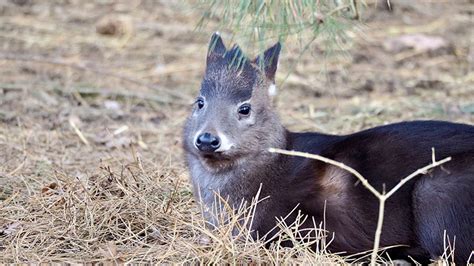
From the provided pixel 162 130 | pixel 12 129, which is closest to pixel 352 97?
pixel 162 130

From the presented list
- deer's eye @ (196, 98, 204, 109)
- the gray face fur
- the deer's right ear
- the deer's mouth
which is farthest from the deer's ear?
the deer's mouth

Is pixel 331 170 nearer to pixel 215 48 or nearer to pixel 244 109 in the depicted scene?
pixel 244 109

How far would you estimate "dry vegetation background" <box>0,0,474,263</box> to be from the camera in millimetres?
5324

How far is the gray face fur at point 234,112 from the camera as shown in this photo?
534cm

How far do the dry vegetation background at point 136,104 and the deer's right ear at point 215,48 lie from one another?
2.77 feet

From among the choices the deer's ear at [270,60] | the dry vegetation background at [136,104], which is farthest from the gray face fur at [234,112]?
the dry vegetation background at [136,104]

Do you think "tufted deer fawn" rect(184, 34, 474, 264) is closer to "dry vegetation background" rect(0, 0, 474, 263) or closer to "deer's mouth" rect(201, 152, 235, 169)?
"deer's mouth" rect(201, 152, 235, 169)

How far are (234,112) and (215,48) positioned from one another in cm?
58

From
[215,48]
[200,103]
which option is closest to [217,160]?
[200,103]

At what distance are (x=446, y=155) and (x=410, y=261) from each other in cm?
63

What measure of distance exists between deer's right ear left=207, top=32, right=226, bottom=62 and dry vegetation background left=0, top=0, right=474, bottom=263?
2.77ft

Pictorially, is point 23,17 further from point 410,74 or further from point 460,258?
point 460,258

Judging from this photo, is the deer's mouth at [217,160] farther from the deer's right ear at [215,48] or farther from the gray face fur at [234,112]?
the deer's right ear at [215,48]

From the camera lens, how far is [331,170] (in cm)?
538
